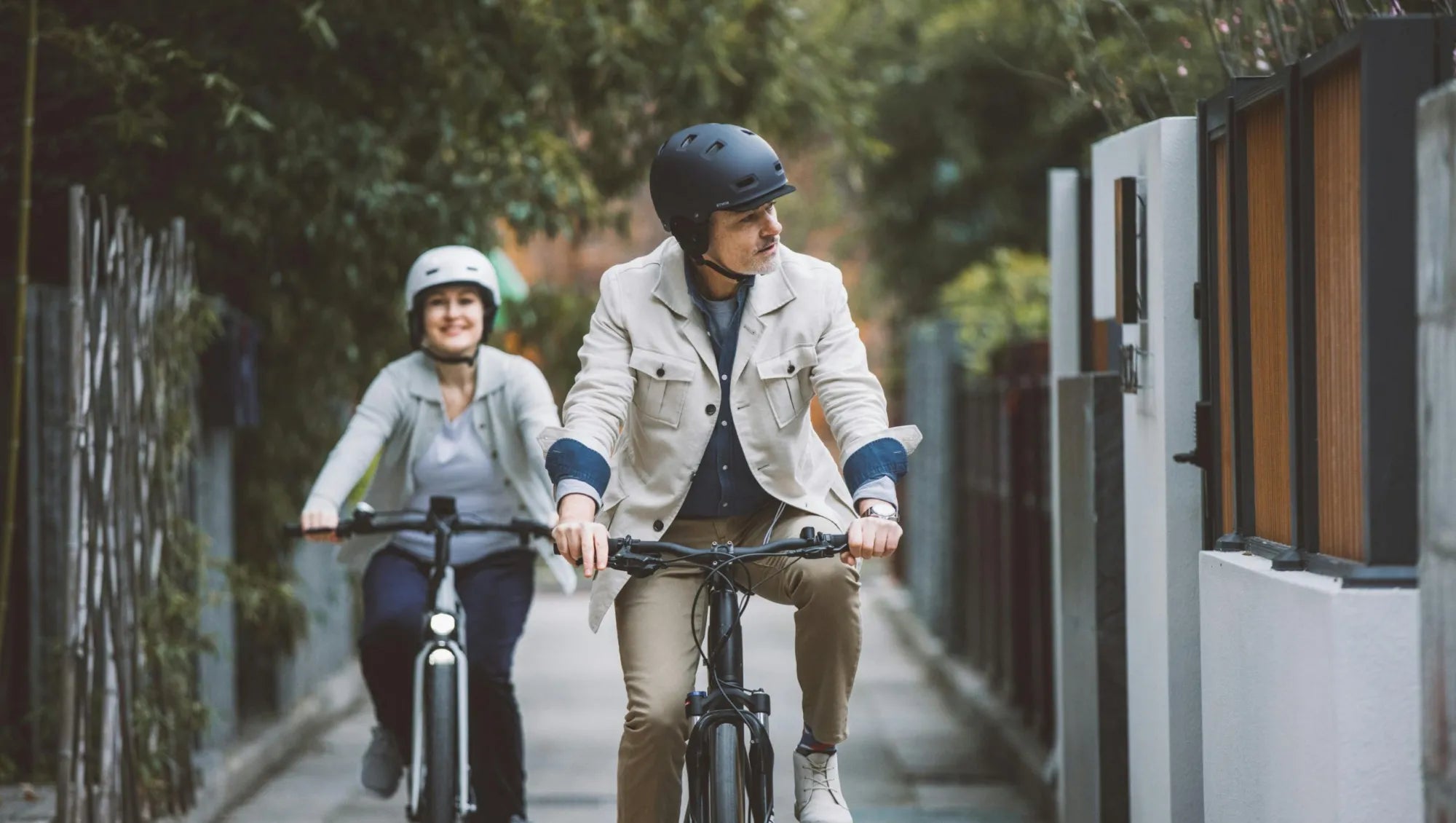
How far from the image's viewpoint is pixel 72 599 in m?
6.18

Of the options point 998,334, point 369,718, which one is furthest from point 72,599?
point 998,334

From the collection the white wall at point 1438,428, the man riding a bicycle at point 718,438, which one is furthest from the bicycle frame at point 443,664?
the white wall at point 1438,428

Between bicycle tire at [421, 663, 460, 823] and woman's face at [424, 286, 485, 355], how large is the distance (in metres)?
1.14

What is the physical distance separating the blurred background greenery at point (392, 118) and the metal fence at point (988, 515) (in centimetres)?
165

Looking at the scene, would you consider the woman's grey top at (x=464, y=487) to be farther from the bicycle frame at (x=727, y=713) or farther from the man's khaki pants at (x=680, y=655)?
the bicycle frame at (x=727, y=713)

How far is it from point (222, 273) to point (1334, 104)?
6.24 meters

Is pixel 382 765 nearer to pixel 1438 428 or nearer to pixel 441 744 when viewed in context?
pixel 441 744

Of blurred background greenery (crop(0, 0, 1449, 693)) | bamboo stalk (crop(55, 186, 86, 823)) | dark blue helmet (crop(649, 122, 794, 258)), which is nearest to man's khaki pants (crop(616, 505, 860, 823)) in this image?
dark blue helmet (crop(649, 122, 794, 258))

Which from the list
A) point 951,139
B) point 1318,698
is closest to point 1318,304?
point 1318,698

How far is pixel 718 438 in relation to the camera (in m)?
4.81

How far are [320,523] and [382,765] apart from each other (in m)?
0.97

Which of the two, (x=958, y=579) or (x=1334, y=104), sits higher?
(x=1334, y=104)

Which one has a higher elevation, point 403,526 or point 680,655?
point 403,526

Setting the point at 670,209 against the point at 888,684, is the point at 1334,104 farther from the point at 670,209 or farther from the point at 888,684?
the point at 888,684
